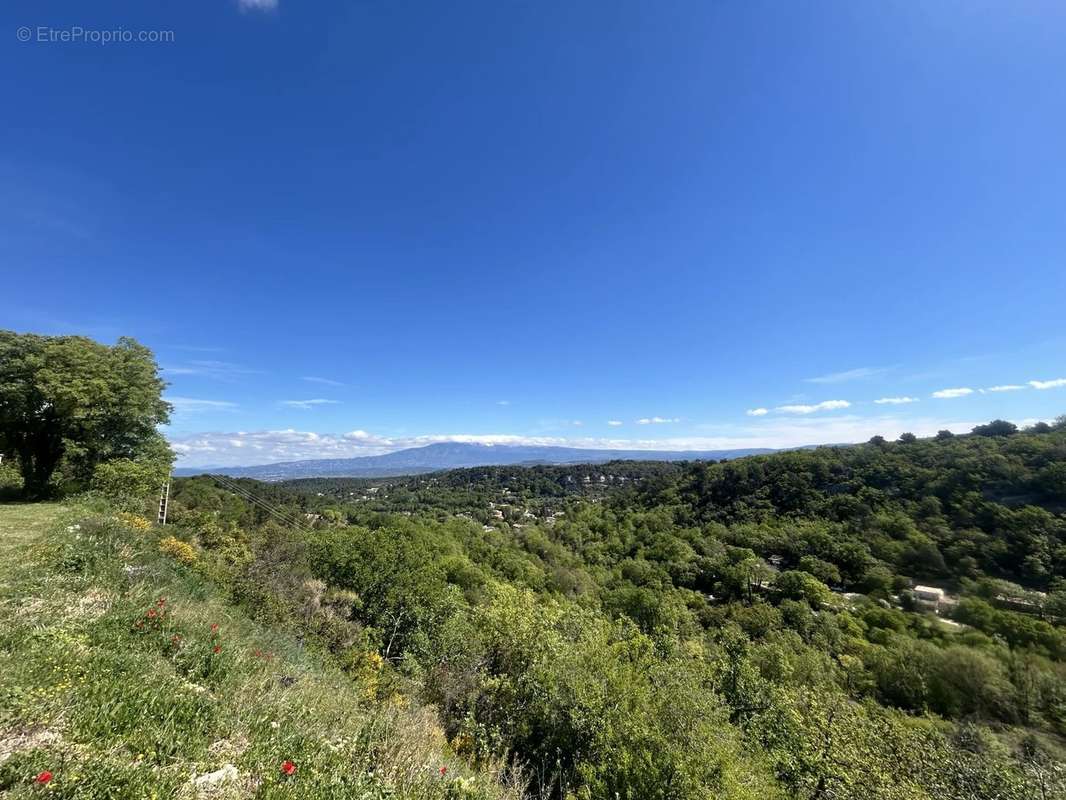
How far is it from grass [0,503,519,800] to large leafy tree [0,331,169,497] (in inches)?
324

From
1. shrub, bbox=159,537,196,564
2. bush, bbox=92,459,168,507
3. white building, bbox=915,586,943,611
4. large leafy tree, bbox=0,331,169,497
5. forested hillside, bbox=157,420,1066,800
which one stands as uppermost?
large leafy tree, bbox=0,331,169,497

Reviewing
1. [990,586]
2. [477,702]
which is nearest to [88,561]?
[477,702]

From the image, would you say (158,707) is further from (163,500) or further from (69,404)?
(163,500)

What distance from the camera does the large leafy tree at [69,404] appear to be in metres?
13.5

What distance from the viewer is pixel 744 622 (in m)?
40.5

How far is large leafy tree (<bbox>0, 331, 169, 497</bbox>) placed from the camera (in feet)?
44.3

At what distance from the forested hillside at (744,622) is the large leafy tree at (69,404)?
5.27 m

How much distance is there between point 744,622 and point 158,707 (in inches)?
1931

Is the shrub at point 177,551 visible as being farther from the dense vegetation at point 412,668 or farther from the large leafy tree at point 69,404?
the large leafy tree at point 69,404

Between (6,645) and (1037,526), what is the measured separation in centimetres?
7557

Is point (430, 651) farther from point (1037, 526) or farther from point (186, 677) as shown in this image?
point (1037, 526)

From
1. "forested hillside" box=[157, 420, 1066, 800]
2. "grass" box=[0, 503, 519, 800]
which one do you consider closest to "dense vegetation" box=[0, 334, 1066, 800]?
"grass" box=[0, 503, 519, 800]

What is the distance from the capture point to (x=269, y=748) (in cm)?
419

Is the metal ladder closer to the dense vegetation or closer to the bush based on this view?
the dense vegetation
